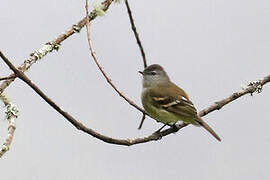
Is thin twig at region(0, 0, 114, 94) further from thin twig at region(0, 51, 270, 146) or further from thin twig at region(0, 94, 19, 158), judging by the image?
thin twig at region(0, 51, 270, 146)

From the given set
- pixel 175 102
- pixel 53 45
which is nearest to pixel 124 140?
pixel 53 45

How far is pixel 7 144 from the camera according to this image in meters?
2.81

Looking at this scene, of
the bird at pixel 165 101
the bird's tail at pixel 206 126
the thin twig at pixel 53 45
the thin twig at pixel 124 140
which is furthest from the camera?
the bird at pixel 165 101

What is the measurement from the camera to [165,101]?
546cm

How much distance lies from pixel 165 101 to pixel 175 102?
11cm

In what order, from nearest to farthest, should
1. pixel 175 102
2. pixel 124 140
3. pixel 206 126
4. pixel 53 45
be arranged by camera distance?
pixel 124 140 → pixel 53 45 → pixel 206 126 → pixel 175 102

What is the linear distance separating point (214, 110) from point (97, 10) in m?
1.21

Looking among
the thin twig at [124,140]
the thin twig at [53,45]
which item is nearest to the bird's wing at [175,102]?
the thin twig at [124,140]

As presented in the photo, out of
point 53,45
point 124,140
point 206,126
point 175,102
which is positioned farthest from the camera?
point 175,102

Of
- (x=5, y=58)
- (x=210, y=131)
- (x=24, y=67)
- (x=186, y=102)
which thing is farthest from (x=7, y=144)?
(x=186, y=102)

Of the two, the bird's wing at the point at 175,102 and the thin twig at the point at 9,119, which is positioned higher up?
the bird's wing at the point at 175,102

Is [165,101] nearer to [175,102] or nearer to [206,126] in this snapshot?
[175,102]

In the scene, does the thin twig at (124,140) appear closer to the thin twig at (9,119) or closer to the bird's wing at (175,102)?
the bird's wing at (175,102)

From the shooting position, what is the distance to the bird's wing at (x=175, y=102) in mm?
4914
